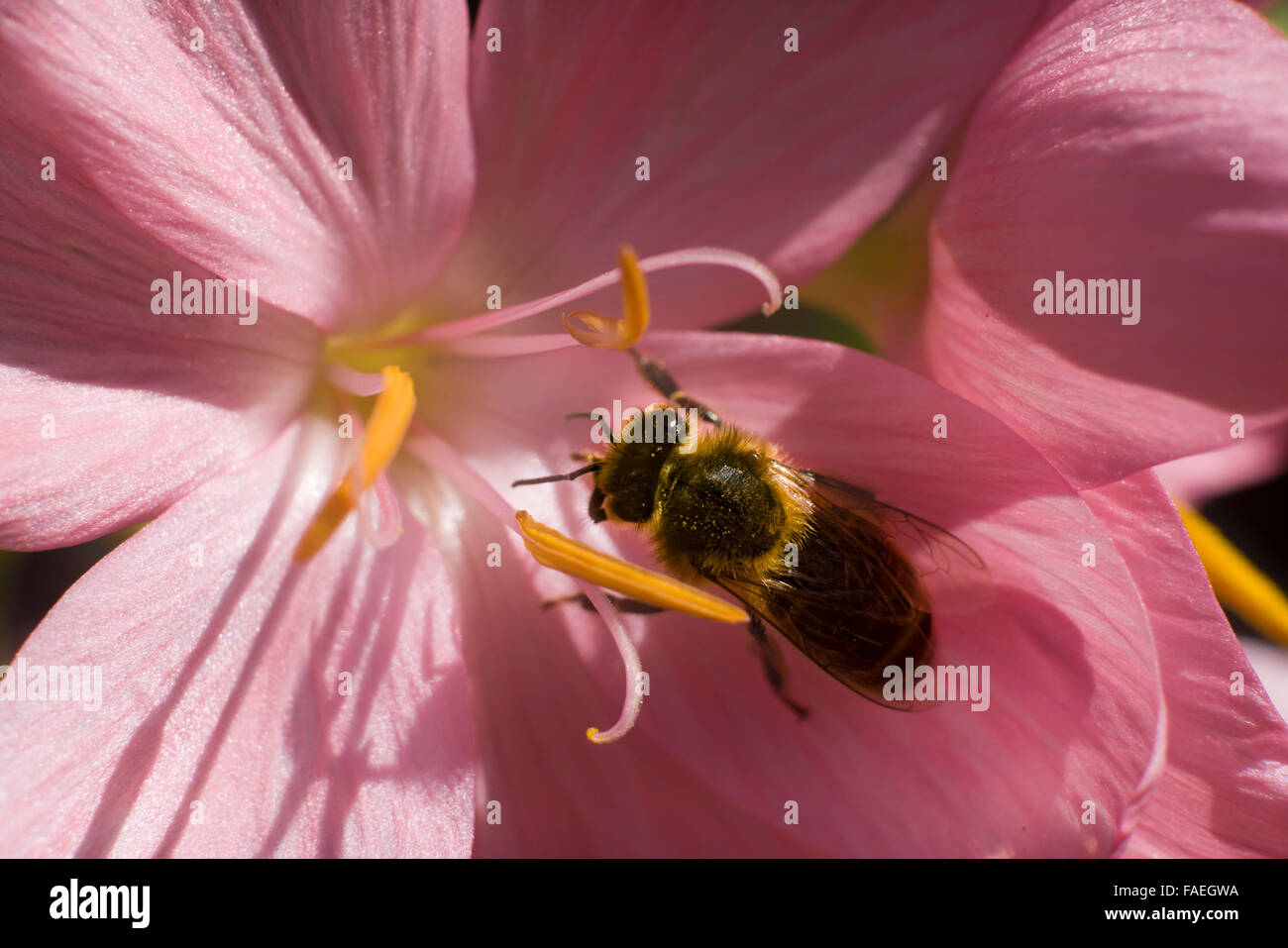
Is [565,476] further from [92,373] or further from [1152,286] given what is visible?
[1152,286]

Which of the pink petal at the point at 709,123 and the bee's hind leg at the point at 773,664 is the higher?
the pink petal at the point at 709,123

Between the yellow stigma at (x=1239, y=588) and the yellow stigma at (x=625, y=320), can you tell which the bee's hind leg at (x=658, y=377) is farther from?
the yellow stigma at (x=1239, y=588)

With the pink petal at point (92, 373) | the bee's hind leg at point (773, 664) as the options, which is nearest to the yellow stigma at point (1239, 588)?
the bee's hind leg at point (773, 664)

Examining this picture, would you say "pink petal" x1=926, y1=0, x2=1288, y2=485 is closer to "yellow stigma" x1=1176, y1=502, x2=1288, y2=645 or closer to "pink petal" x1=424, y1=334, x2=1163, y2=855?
"pink petal" x1=424, y1=334, x2=1163, y2=855

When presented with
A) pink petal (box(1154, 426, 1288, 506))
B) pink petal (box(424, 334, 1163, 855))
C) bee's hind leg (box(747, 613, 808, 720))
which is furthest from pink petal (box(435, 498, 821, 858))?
pink petal (box(1154, 426, 1288, 506))

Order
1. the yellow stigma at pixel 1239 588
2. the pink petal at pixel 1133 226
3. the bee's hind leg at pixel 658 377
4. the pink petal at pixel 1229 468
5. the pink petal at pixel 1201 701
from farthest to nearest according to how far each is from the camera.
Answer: the pink petal at pixel 1229 468
the yellow stigma at pixel 1239 588
the bee's hind leg at pixel 658 377
the pink petal at pixel 1201 701
the pink petal at pixel 1133 226

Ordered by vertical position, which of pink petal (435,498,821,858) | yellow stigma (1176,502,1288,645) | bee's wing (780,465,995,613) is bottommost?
pink petal (435,498,821,858)
